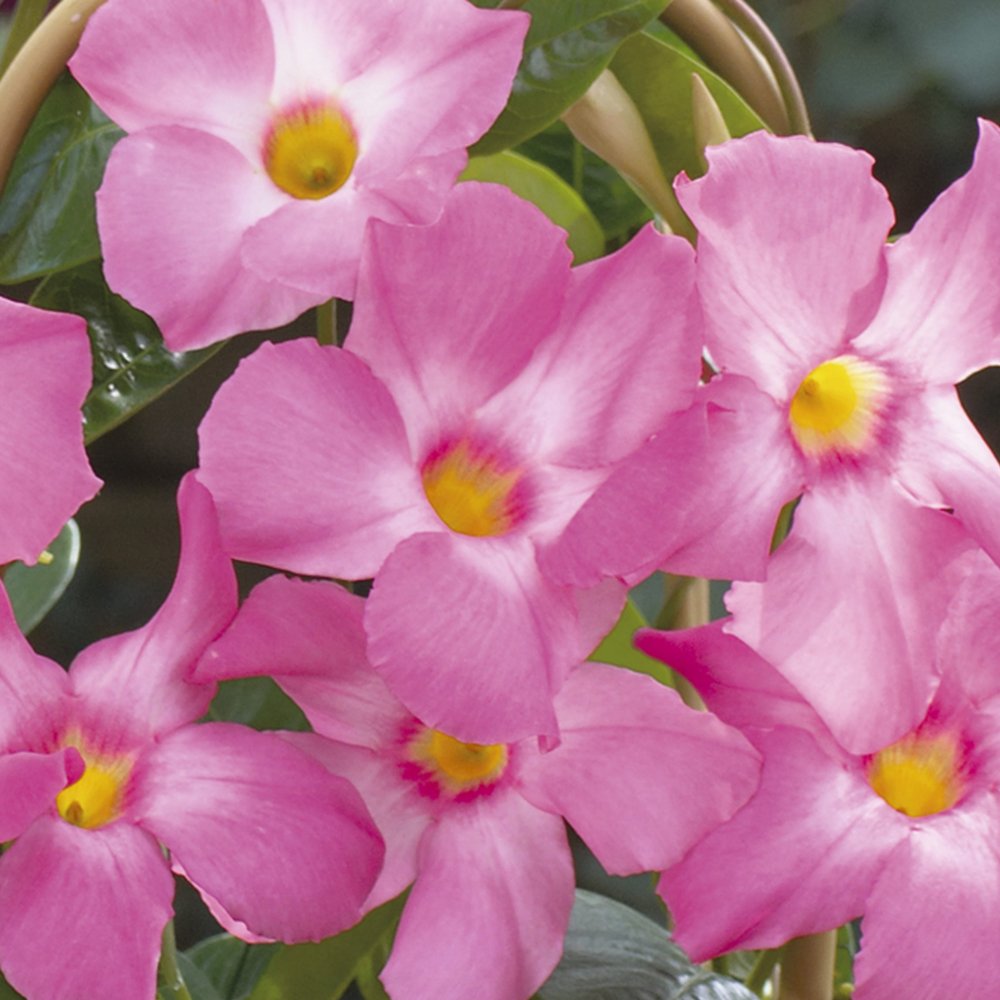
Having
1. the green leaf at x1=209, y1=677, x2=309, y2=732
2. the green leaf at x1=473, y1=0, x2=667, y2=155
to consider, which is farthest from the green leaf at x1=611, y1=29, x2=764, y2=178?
the green leaf at x1=209, y1=677, x2=309, y2=732

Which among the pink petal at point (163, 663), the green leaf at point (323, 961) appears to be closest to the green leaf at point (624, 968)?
the green leaf at point (323, 961)

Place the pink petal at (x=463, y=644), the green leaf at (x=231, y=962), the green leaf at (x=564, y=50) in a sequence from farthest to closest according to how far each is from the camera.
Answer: the green leaf at (x=231, y=962) → the green leaf at (x=564, y=50) → the pink petal at (x=463, y=644)

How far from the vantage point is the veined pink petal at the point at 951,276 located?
0.38 m

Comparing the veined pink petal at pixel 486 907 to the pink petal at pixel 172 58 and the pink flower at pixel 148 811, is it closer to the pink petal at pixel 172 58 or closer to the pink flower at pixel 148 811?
the pink flower at pixel 148 811

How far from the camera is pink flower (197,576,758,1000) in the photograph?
36 centimetres

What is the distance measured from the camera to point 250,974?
2.21 ft

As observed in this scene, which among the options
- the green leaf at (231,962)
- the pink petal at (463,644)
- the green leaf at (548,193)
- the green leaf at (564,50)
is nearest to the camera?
the pink petal at (463,644)

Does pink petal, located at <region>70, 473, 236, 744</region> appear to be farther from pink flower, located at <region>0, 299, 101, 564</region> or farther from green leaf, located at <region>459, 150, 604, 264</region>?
green leaf, located at <region>459, 150, 604, 264</region>

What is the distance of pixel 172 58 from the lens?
37 centimetres

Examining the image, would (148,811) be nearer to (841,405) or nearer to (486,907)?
(486,907)

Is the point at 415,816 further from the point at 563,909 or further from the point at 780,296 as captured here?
the point at 780,296

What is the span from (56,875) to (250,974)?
1.16 feet

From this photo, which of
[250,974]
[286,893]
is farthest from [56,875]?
[250,974]

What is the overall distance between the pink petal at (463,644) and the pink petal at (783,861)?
7cm
